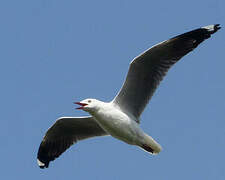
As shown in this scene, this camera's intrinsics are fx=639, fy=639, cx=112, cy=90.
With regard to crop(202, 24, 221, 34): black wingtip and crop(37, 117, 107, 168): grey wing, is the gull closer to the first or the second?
crop(202, 24, 221, 34): black wingtip

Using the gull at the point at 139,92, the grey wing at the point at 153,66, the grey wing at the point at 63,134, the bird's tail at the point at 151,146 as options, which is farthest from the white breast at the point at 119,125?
the grey wing at the point at 63,134

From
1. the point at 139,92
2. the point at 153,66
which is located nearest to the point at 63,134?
the point at 139,92

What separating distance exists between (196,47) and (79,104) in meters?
2.79

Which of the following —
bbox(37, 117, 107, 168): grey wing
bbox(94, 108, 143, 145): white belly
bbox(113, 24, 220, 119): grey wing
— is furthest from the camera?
bbox(37, 117, 107, 168): grey wing

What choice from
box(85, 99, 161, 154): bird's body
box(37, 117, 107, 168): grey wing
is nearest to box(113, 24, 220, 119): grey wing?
box(85, 99, 161, 154): bird's body

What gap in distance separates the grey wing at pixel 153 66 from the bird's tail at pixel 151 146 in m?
0.84

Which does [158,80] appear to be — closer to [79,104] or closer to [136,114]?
[136,114]

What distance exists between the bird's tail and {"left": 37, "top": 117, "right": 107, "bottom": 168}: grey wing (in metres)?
1.60

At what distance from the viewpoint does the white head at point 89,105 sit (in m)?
13.5

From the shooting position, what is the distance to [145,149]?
13.6m

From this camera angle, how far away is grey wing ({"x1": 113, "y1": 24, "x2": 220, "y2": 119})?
44.1ft

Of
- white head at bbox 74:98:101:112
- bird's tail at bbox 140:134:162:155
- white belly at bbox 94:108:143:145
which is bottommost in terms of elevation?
bird's tail at bbox 140:134:162:155

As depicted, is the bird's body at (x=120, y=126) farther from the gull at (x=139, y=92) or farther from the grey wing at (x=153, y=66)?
the grey wing at (x=153, y=66)

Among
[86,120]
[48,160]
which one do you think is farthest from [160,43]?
[48,160]
